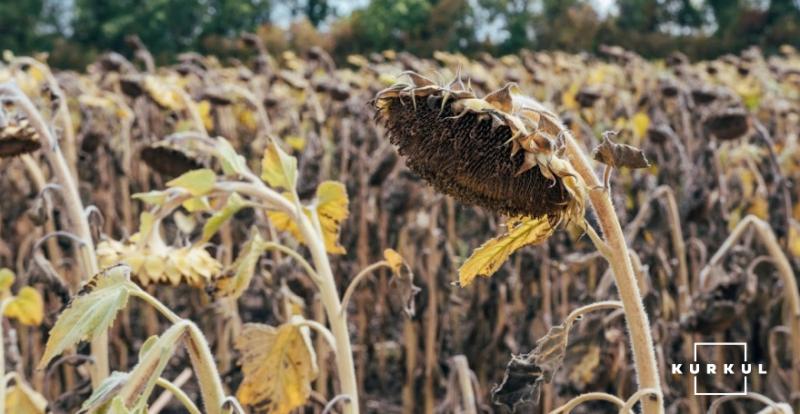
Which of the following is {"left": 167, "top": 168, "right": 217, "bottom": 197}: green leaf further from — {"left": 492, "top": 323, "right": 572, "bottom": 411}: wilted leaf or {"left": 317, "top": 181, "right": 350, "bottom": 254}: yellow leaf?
{"left": 492, "top": 323, "right": 572, "bottom": 411}: wilted leaf

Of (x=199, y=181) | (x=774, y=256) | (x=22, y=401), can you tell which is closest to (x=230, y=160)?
(x=199, y=181)

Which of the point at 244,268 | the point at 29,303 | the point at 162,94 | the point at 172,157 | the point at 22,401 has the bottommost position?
the point at 22,401

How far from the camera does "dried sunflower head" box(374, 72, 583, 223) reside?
1.07m

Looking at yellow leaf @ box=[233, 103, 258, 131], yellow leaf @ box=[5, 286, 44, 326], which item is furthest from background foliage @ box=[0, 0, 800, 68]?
yellow leaf @ box=[5, 286, 44, 326]

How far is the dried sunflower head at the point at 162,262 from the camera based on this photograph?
1.80 metres

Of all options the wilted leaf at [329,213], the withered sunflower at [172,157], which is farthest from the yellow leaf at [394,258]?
the withered sunflower at [172,157]

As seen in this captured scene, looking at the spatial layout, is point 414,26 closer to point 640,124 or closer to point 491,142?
point 640,124

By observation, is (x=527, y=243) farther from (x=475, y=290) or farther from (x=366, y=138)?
(x=366, y=138)

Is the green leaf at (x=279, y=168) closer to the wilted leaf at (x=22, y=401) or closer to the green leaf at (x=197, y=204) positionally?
the green leaf at (x=197, y=204)

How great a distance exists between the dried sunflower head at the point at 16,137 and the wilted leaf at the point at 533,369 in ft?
2.76

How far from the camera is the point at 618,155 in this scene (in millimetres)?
1136

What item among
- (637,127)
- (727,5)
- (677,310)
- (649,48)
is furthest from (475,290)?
(727,5)

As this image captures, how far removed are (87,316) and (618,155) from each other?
0.52 meters

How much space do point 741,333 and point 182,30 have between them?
2363cm
